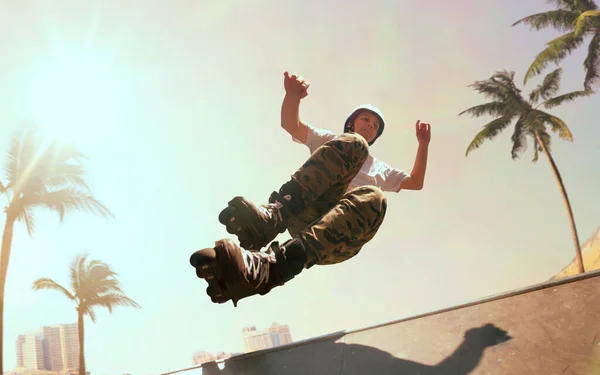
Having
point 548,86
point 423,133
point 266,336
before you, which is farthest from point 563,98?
point 266,336

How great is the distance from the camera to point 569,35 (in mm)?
15211

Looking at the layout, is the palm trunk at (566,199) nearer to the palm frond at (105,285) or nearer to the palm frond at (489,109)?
the palm frond at (489,109)

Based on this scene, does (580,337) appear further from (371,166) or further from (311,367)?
(371,166)

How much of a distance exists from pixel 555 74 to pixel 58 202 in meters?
20.0

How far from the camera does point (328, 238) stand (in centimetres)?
167

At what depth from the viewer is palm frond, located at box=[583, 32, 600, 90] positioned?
581 inches

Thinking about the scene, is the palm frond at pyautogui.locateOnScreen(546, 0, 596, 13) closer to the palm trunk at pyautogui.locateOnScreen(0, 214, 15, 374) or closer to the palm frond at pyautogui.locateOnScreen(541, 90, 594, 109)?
the palm frond at pyautogui.locateOnScreen(541, 90, 594, 109)

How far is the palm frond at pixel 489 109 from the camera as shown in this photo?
58.0 feet

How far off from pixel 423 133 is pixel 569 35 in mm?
16921

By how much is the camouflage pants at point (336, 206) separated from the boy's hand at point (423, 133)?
0.98 meters

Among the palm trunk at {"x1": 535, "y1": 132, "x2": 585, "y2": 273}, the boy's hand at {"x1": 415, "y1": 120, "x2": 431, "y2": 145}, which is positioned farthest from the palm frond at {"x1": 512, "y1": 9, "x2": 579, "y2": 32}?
the boy's hand at {"x1": 415, "y1": 120, "x2": 431, "y2": 145}

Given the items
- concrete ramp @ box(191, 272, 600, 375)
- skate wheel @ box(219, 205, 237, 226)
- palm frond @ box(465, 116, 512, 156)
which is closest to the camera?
concrete ramp @ box(191, 272, 600, 375)

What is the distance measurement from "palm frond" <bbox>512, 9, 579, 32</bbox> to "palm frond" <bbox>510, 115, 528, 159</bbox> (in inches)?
153

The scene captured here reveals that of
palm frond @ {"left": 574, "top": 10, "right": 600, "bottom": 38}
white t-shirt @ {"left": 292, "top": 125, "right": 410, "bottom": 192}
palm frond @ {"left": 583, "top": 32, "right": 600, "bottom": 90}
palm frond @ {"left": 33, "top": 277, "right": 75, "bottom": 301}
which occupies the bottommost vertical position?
white t-shirt @ {"left": 292, "top": 125, "right": 410, "bottom": 192}
